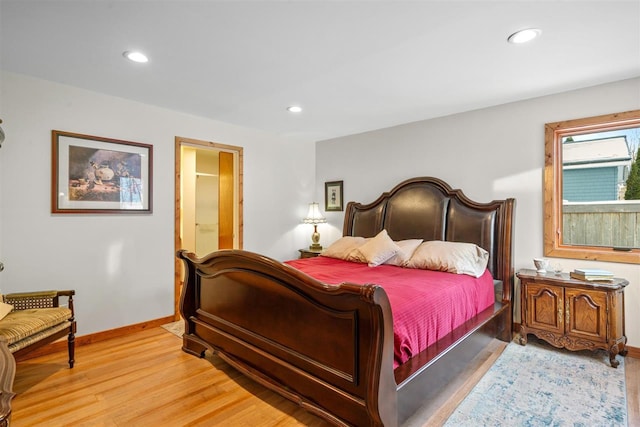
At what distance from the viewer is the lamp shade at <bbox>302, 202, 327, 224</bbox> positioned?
488 centimetres

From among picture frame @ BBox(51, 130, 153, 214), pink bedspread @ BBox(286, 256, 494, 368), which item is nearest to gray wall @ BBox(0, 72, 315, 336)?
picture frame @ BBox(51, 130, 153, 214)

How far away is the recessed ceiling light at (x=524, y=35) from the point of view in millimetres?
2039

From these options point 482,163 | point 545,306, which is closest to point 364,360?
point 545,306

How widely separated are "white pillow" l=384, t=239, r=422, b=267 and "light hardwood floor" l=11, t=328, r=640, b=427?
107cm

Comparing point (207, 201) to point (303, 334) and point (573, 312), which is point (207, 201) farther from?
point (573, 312)

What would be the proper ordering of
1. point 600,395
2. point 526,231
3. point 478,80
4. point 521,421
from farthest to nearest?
point 526,231 < point 478,80 < point 600,395 < point 521,421

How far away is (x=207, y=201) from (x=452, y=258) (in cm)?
→ 421

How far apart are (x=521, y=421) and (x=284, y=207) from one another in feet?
12.0

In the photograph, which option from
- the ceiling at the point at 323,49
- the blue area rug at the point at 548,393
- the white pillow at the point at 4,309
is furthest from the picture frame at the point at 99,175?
the blue area rug at the point at 548,393

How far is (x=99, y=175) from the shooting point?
3168 mm

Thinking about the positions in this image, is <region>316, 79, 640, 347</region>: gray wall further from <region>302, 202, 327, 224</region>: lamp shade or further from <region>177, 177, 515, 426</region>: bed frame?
<region>302, 202, 327, 224</region>: lamp shade

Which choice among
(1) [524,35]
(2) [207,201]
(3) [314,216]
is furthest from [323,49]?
(2) [207,201]

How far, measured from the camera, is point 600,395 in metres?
2.19

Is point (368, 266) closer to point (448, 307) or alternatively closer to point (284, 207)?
point (448, 307)
